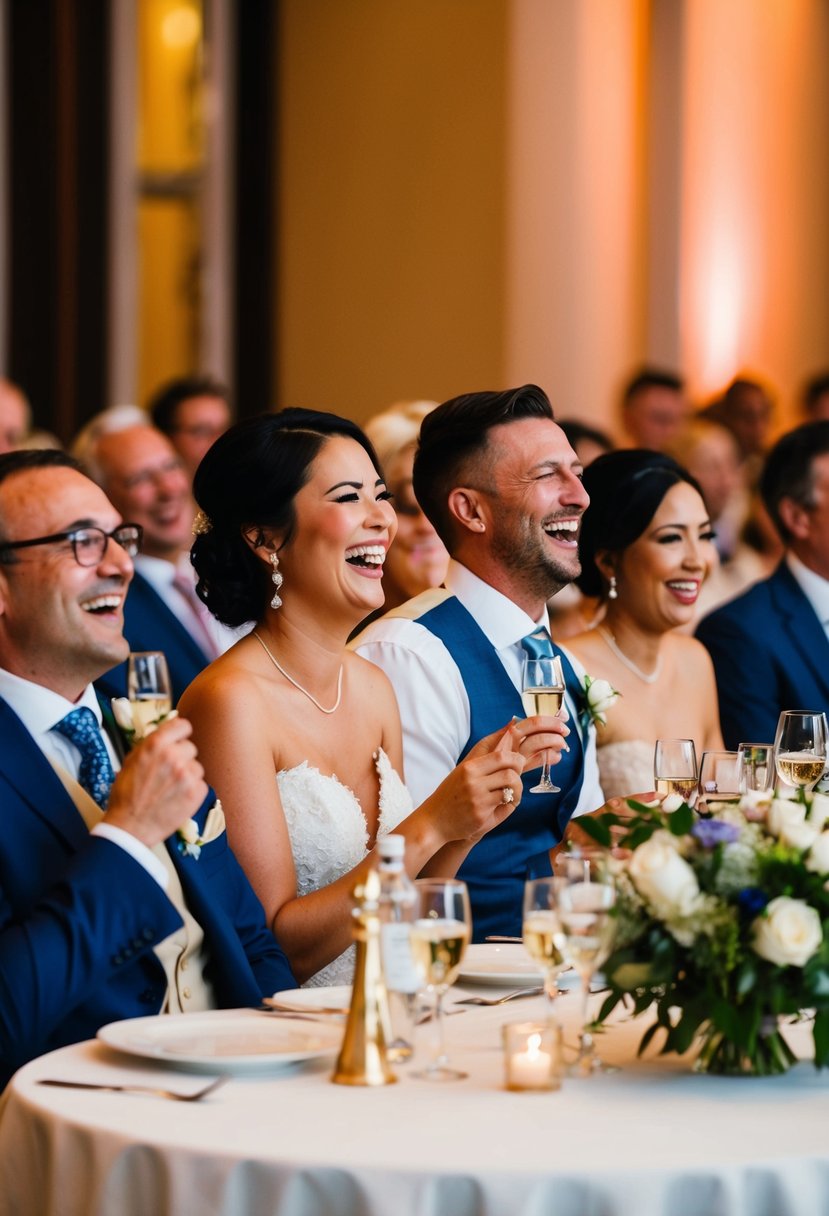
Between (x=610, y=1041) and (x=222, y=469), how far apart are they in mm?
1441

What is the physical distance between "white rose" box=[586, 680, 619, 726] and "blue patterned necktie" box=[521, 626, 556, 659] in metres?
0.11

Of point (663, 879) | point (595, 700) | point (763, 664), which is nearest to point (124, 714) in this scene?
point (663, 879)

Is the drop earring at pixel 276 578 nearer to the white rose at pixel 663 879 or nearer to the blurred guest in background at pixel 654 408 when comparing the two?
the white rose at pixel 663 879

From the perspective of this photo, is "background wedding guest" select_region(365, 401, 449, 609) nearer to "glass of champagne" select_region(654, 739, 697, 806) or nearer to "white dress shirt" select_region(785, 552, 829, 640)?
"white dress shirt" select_region(785, 552, 829, 640)

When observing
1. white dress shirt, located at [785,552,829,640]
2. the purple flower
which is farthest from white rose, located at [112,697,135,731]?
white dress shirt, located at [785,552,829,640]

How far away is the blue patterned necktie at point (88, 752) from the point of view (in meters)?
2.70

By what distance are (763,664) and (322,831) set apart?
190cm

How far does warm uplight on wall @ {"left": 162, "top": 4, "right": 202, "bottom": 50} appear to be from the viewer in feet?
31.2

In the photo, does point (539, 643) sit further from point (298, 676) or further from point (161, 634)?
point (161, 634)

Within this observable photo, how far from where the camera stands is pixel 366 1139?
5.97 ft

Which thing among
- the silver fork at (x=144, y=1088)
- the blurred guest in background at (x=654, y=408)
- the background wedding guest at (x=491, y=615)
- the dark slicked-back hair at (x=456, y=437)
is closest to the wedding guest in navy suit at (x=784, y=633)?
the background wedding guest at (x=491, y=615)

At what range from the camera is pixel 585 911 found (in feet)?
6.47

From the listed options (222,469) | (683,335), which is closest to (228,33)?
(683,335)

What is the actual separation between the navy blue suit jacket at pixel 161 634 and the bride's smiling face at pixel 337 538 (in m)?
1.60
